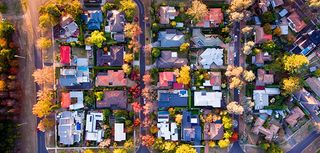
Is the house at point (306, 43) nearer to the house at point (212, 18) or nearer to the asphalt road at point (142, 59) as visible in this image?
the house at point (212, 18)

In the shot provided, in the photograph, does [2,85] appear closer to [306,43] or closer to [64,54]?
[64,54]

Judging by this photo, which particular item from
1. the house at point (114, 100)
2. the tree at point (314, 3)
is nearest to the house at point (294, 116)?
the tree at point (314, 3)

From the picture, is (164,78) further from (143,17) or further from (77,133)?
(77,133)

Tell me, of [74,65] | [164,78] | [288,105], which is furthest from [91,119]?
[288,105]

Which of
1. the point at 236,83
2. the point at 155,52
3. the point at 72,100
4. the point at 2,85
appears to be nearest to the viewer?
the point at 2,85

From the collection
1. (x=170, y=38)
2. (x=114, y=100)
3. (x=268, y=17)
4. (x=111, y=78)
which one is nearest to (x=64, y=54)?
(x=111, y=78)
